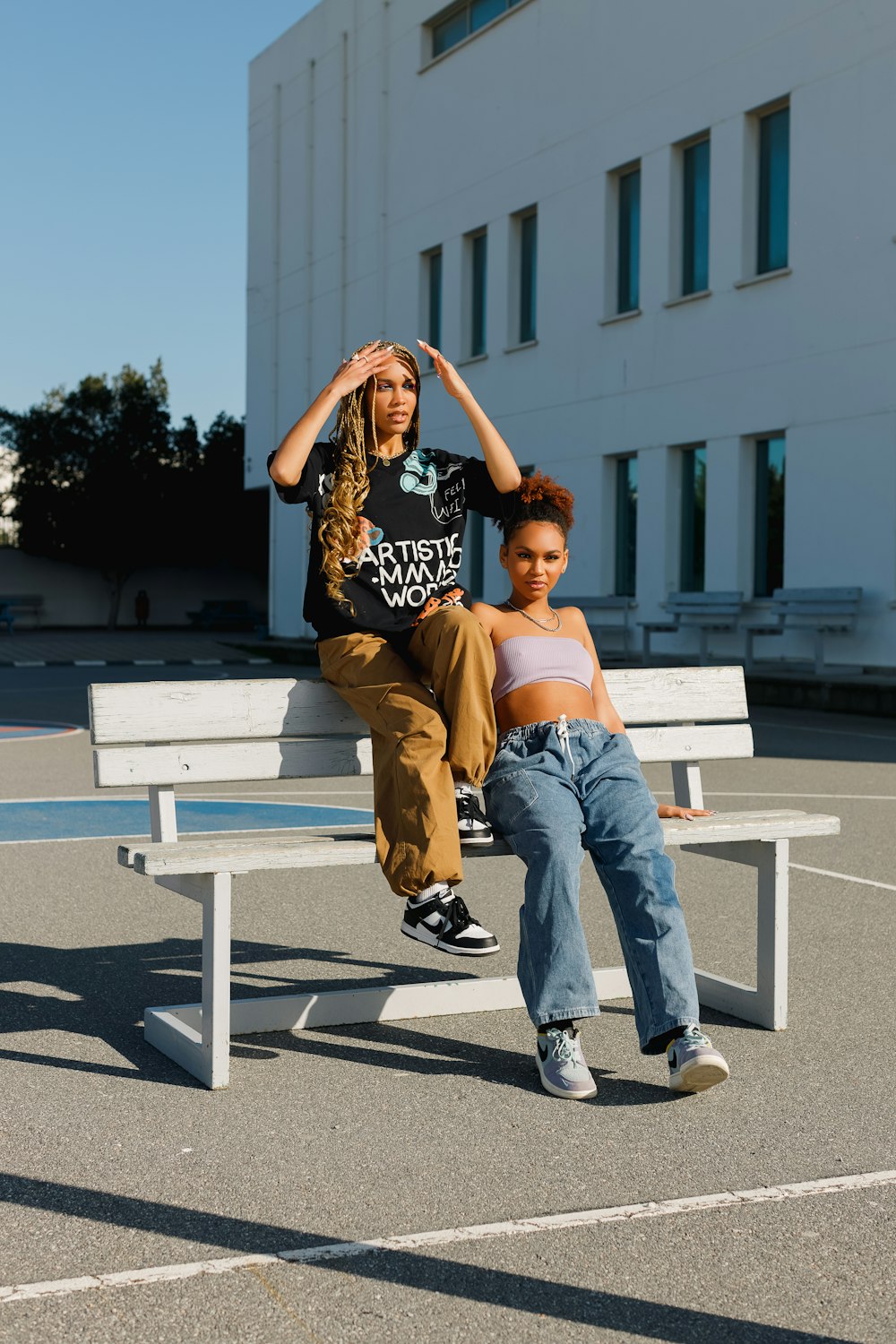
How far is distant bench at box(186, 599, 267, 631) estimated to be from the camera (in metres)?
58.1

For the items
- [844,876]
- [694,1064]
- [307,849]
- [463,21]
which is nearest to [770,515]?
[463,21]

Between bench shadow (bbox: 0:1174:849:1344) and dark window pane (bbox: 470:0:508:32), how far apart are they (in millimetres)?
28339

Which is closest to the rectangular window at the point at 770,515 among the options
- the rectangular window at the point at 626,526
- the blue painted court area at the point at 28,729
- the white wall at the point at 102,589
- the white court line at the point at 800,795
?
the rectangular window at the point at 626,526

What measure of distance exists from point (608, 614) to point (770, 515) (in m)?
4.01

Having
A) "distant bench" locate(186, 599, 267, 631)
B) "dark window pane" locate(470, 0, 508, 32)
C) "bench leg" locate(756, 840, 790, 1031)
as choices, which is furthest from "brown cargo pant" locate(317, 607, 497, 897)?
"distant bench" locate(186, 599, 267, 631)

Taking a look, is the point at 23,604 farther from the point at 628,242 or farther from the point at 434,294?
the point at 628,242

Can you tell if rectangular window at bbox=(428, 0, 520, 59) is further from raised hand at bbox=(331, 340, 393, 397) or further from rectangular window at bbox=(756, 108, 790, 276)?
raised hand at bbox=(331, 340, 393, 397)

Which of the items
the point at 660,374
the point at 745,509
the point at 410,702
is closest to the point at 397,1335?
the point at 410,702

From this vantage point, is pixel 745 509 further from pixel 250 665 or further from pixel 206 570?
pixel 206 570

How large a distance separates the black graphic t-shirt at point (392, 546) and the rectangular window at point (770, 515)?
56.9 ft

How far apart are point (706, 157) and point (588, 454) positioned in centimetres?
483

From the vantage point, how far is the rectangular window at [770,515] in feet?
73.6

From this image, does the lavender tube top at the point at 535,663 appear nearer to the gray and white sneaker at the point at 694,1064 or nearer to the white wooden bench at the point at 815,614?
the gray and white sneaker at the point at 694,1064

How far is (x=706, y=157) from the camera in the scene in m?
23.8
